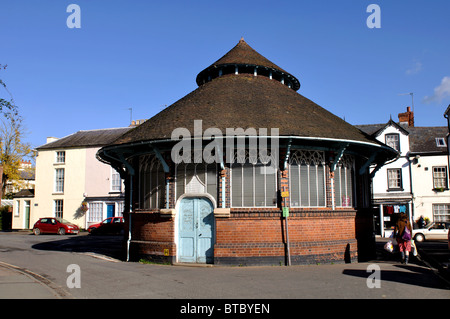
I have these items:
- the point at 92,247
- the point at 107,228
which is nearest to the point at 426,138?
the point at 92,247

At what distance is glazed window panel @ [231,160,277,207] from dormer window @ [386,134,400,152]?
67.7 feet

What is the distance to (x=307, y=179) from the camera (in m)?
13.4

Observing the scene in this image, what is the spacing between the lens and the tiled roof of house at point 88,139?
36.6m

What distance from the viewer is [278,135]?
39.5 feet

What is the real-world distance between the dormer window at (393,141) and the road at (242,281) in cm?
1867

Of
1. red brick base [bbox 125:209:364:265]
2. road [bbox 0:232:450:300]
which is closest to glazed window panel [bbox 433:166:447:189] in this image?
road [bbox 0:232:450:300]

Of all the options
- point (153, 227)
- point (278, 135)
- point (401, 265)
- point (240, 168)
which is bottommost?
point (401, 265)

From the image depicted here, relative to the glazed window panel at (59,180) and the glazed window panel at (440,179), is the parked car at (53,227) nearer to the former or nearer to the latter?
the glazed window panel at (59,180)

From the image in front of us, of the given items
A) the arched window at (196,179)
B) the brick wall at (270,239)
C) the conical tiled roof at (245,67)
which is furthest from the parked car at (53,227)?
the brick wall at (270,239)
